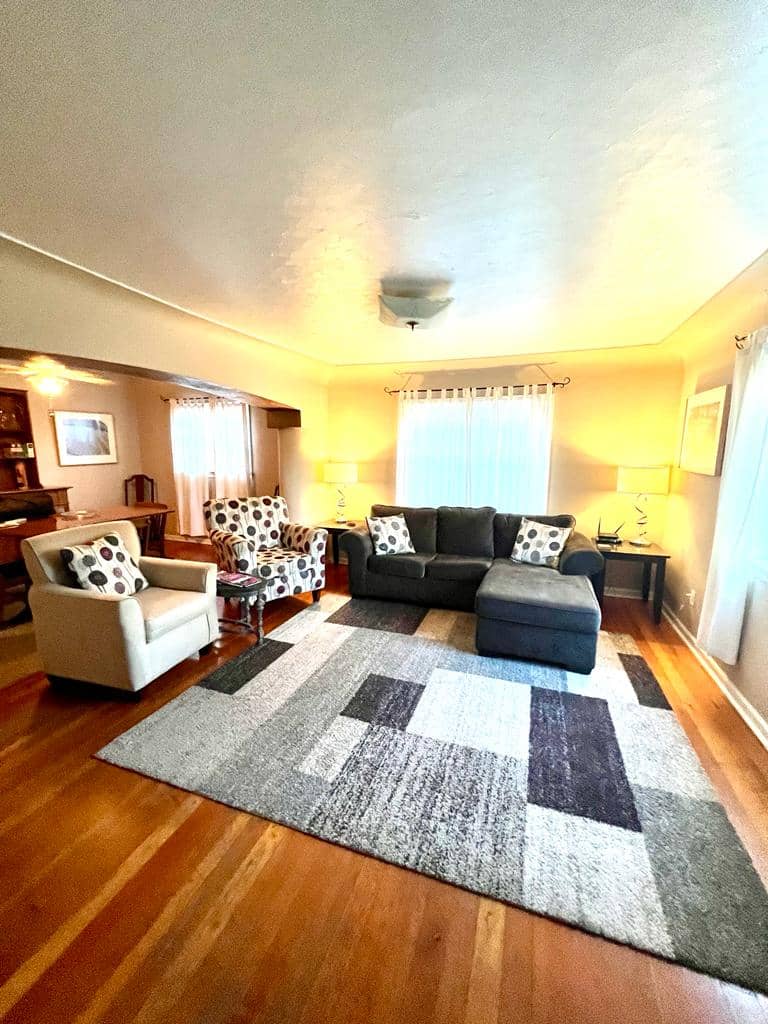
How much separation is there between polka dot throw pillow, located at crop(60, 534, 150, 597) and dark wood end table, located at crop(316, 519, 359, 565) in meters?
2.09

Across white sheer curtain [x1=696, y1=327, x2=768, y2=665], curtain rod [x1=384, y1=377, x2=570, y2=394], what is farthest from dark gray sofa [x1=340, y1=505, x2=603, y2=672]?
curtain rod [x1=384, y1=377, x2=570, y2=394]

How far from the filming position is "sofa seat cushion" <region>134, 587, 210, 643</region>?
2.44 metres

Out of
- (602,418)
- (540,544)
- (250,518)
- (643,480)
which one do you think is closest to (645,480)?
(643,480)

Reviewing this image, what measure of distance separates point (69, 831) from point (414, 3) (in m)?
2.68

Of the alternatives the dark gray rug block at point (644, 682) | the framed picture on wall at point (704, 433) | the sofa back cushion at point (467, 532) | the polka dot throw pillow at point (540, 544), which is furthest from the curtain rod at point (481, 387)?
the dark gray rug block at point (644, 682)

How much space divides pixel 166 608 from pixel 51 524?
2292 mm

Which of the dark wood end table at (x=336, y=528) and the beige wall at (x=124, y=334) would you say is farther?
the dark wood end table at (x=336, y=528)

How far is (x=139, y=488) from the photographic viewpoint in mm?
6422

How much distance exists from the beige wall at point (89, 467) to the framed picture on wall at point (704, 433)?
6.63 m

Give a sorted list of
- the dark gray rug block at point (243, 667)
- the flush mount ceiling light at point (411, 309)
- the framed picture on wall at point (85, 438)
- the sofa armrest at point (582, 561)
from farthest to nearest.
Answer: the framed picture on wall at point (85, 438)
the sofa armrest at point (582, 561)
the dark gray rug block at point (243, 667)
the flush mount ceiling light at point (411, 309)

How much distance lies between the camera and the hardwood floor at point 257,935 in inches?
43.8

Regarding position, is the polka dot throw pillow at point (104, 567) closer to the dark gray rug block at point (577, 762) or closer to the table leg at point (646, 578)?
the dark gray rug block at point (577, 762)

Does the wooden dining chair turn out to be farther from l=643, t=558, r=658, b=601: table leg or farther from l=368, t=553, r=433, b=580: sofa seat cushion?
l=643, t=558, r=658, b=601: table leg

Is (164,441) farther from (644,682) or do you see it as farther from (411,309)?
(644,682)
